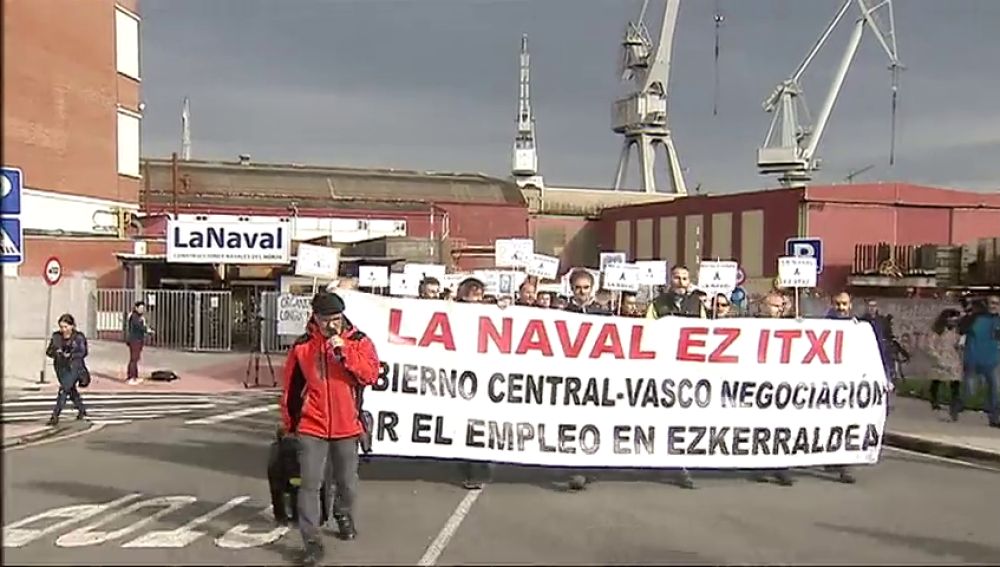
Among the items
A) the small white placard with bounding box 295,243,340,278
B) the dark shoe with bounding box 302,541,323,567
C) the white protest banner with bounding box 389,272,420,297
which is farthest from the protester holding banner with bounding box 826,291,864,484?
the white protest banner with bounding box 389,272,420,297

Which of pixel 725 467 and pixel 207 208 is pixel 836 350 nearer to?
pixel 725 467

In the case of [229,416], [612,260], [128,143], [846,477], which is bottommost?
[229,416]

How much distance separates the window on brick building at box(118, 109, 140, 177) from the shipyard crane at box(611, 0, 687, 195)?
2372 inches

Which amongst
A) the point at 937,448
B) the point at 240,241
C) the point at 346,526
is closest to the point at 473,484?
the point at 346,526

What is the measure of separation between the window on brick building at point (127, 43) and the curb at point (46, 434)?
26.8m

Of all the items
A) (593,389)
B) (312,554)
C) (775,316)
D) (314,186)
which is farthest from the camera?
(314,186)

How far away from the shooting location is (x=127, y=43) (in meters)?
41.2

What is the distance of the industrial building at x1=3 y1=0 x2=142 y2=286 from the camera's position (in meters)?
33.5

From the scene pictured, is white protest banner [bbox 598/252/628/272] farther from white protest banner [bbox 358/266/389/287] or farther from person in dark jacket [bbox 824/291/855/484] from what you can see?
person in dark jacket [bbox 824/291/855/484]

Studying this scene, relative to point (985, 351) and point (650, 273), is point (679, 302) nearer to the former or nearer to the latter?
point (985, 351)

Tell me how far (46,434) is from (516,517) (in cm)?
861

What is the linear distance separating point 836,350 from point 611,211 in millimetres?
55476

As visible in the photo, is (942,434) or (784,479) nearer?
(784,479)

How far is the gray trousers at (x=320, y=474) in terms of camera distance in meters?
7.06
